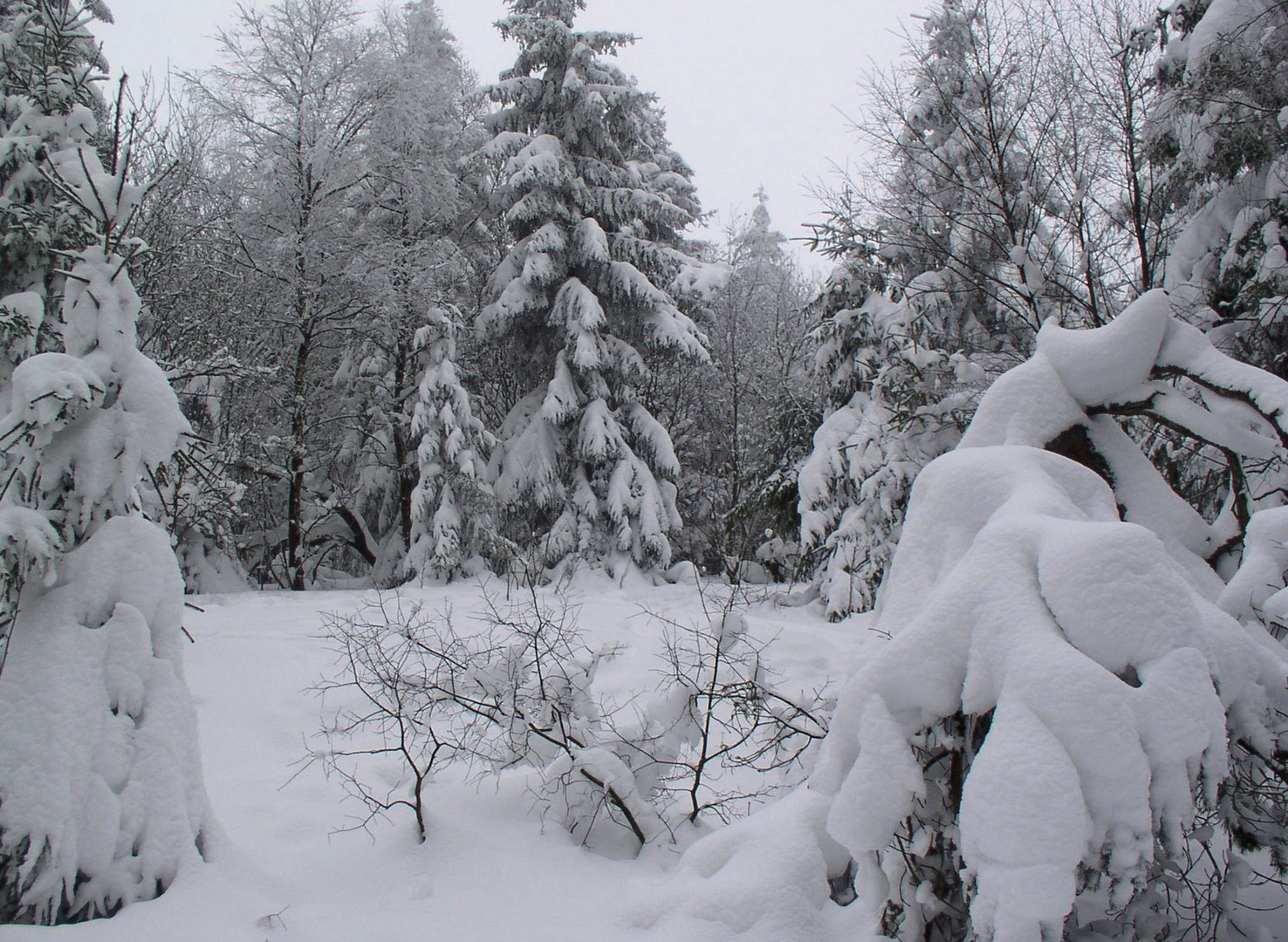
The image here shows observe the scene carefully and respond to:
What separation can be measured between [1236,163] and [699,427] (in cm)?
1537

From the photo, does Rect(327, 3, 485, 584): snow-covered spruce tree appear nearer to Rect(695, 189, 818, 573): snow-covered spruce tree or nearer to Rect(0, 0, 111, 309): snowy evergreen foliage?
Rect(695, 189, 818, 573): snow-covered spruce tree

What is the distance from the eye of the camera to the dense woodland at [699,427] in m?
2.35

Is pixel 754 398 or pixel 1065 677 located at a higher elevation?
pixel 754 398

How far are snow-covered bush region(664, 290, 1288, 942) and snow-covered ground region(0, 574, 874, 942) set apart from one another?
774 millimetres

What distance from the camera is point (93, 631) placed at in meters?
3.59

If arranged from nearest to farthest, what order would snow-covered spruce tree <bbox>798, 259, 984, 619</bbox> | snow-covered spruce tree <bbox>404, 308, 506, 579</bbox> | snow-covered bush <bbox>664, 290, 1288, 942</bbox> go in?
1. snow-covered bush <bbox>664, 290, 1288, 942</bbox>
2. snow-covered spruce tree <bbox>798, 259, 984, 619</bbox>
3. snow-covered spruce tree <bbox>404, 308, 506, 579</bbox>

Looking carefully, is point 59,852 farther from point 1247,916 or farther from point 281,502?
point 281,502

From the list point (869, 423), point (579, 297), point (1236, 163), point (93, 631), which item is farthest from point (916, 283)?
point (93, 631)

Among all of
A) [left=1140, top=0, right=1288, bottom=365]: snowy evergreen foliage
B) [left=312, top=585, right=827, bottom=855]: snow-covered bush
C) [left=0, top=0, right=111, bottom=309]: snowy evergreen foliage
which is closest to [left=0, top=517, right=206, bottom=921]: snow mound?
[left=312, top=585, right=827, bottom=855]: snow-covered bush

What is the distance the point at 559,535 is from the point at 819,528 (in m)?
4.75

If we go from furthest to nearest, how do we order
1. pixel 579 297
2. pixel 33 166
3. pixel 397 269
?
pixel 397 269, pixel 579 297, pixel 33 166

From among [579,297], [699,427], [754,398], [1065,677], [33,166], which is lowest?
[1065,677]

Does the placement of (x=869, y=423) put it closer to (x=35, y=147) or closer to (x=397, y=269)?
(x=35, y=147)

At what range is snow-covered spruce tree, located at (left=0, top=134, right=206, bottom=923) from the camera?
329 cm
